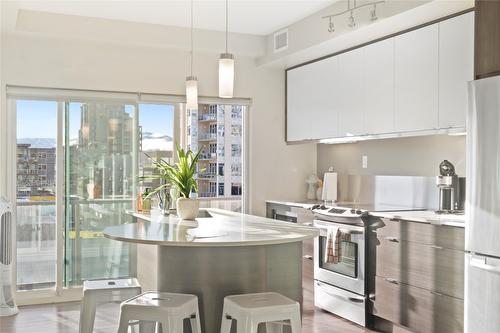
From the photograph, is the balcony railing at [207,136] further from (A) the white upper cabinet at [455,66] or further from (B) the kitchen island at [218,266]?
(B) the kitchen island at [218,266]

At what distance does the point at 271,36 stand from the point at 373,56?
1463 mm

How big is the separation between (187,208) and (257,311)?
1.47 meters

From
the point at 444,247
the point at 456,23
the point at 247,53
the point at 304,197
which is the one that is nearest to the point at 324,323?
the point at 444,247

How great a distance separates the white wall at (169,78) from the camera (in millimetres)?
5277

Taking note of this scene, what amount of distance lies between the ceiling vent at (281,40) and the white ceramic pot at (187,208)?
230cm

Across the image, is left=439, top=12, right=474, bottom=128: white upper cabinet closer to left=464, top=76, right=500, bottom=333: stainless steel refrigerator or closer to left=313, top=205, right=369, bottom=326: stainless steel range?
left=464, top=76, right=500, bottom=333: stainless steel refrigerator

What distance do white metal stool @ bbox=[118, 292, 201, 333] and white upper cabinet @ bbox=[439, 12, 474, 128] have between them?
2.30 m

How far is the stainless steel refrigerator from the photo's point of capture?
123 inches

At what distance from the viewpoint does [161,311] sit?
267 centimetres

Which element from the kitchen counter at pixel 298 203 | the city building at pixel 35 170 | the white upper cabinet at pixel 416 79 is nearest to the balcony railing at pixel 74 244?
the city building at pixel 35 170

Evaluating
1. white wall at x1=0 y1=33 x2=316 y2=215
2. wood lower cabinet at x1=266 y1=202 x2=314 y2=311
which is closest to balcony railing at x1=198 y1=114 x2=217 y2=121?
white wall at x1=0 y1=33 x2=316 y2=215

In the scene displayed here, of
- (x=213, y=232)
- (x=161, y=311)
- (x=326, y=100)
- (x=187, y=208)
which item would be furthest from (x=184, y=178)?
(x=326, y=100)

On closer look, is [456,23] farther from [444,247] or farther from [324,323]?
[324,323]

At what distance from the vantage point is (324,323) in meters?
4.57
